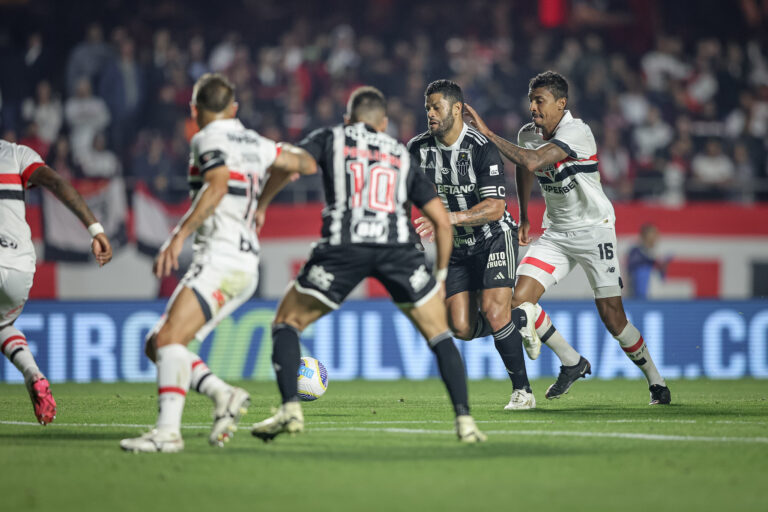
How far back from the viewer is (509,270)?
885 cm

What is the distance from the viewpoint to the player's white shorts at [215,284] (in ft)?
20.4

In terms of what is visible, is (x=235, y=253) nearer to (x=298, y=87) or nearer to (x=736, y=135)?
(x=298, y=87)

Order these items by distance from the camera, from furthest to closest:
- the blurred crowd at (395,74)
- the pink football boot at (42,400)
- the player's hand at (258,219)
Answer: the blurred crowd at (395,74), the pink football boot at (42,400), the player's hand at (258,219)

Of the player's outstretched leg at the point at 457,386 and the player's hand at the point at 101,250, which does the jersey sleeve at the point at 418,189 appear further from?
the player's hand at the point at 101,250

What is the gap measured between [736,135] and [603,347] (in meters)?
6.60

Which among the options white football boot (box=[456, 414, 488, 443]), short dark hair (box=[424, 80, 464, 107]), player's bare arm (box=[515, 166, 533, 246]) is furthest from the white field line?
short dark hair (box=[424, 80, 464, 107])

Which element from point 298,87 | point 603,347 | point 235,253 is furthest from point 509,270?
point 298,87

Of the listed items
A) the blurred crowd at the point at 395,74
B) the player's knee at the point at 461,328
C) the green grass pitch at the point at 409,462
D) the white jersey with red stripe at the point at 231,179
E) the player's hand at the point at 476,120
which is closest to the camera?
the green grass pitch at the point at 409,462

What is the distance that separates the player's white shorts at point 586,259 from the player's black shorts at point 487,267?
342 mm

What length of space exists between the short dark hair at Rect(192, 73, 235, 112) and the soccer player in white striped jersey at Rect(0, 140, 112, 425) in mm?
1476

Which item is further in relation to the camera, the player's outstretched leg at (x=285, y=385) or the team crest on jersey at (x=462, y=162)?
the team crest on jersey at (x=462, y=162)

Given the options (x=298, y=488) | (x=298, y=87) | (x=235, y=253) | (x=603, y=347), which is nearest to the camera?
(x=298, y=488)

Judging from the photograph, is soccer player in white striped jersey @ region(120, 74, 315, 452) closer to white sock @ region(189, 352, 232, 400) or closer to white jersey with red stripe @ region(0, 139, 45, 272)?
white sock @ region(189, 352, 232, 400)

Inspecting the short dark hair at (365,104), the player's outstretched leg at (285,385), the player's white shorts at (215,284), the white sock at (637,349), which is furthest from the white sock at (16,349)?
the white sock at (637,349)
